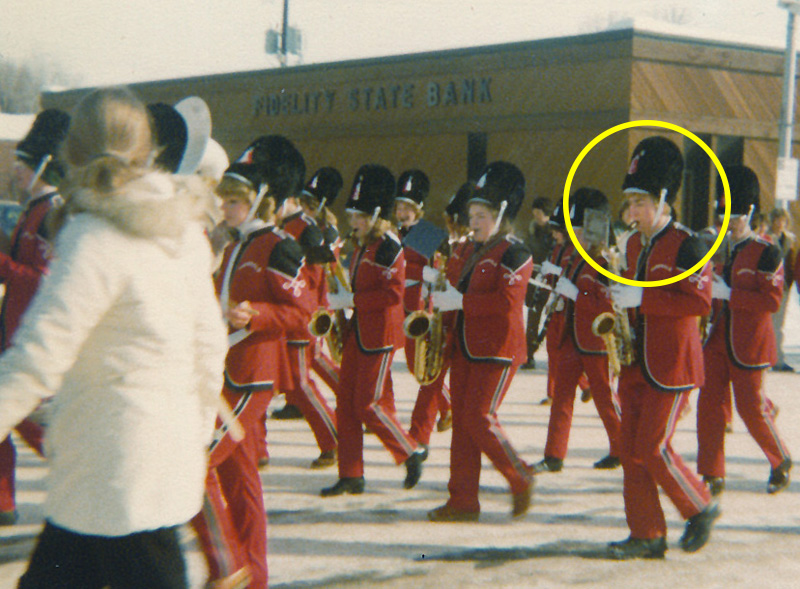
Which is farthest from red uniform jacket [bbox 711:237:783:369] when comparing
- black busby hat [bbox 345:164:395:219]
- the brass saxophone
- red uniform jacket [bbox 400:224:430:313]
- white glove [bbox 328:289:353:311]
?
red uniform jacket [bbox 400:224:430:313]

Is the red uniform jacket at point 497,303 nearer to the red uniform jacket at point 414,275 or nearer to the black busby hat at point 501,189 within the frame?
the black busby hat at point 501,189

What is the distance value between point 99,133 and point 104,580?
115cm

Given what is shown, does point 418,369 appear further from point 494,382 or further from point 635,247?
point 635,247

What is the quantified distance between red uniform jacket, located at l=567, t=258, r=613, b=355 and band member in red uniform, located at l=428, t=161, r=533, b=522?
1.31 meters

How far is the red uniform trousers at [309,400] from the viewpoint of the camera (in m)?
6.83

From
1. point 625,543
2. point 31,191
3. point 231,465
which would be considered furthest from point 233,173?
point 625,543

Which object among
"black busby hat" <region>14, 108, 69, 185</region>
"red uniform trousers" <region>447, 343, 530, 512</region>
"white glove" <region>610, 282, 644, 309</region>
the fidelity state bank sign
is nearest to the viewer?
"white glove" <region>610, 282, 644, 309</region>

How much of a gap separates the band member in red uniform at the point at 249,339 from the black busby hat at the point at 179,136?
300 millimetres

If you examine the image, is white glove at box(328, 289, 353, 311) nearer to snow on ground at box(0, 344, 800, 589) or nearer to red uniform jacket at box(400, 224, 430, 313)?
snow on ground at box(0, 344, 800, 589)

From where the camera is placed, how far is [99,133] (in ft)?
9.04

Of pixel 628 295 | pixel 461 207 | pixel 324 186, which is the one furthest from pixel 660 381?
pixel 324 186

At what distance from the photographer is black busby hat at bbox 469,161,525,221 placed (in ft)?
19.8

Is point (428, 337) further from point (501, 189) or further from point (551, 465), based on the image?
point (551, 465)

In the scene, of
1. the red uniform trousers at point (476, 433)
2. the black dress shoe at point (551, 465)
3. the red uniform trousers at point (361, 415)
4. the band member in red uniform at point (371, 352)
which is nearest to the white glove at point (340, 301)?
the band member in red uniform at point (371, 352)
